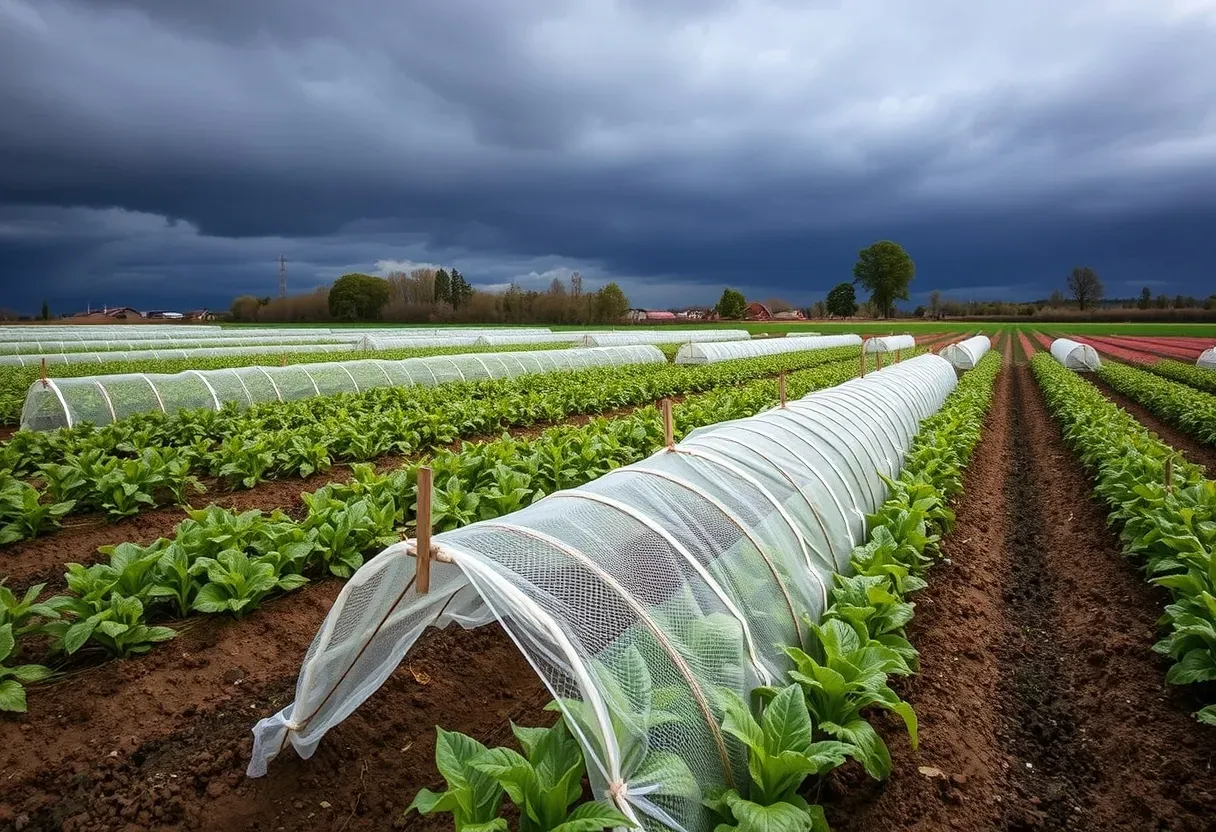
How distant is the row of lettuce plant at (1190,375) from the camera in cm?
2111

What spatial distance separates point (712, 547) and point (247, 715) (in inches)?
115

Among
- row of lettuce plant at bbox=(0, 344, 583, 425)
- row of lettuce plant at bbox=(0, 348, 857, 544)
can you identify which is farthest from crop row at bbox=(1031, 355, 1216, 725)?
row of lettuce plant at bbox=(0, 344, 583, 425)

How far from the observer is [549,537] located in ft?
10.7

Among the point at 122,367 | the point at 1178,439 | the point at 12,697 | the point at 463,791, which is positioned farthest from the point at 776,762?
the point at 122,367

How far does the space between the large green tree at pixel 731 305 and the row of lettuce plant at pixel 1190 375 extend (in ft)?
260

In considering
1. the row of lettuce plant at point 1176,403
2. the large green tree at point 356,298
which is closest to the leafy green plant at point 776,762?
the row of lettuce plant at point 1176,403

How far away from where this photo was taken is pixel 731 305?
349ft

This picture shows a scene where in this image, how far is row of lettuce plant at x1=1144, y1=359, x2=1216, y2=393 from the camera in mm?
21109

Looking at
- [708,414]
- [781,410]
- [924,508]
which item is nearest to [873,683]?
[924,508]

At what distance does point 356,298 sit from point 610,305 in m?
36.1

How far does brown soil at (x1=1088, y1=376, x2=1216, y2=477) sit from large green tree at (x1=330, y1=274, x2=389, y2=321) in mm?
91828

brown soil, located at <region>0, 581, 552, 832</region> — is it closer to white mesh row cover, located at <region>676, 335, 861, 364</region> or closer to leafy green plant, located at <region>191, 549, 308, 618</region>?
leafy green plant, located at <region>191, 549, 308, 618</region>

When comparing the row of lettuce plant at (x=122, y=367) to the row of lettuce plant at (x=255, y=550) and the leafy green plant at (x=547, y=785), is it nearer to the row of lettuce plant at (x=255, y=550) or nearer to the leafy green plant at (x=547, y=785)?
the row of lettuce plant at (x=255, y=550)

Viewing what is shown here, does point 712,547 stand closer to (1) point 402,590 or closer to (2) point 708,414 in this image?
(1) point 402,590
